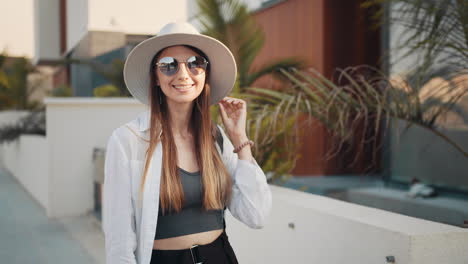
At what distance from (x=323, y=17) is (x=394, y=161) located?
2.47 meters

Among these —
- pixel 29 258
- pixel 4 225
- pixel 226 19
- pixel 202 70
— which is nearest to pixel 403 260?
pixel 202 70

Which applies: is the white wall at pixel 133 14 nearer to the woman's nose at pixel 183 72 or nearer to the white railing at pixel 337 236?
the white railing at pixel 337 236

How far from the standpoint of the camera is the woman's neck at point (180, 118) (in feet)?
7.01

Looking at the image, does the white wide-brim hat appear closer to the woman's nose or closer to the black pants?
the woman's nose

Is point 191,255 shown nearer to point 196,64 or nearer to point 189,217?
point 189,217

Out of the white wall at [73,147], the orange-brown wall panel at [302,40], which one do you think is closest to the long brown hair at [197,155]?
the orange-brown wall panel at [302,40]

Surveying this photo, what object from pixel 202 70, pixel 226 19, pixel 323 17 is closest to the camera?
pixel 202 70

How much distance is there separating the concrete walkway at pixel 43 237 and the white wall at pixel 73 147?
0.97ft

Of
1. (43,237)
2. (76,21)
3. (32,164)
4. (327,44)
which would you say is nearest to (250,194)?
(43,237)

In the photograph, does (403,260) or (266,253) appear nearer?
(403,260)

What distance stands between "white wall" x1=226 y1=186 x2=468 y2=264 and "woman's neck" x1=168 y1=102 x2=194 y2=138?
1063 millimetres

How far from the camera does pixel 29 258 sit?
17.8ft

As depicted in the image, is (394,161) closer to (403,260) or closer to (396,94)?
(396,94)

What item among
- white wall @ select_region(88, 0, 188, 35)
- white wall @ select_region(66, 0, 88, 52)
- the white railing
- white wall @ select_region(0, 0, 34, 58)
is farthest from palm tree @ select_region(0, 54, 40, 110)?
the white railing
